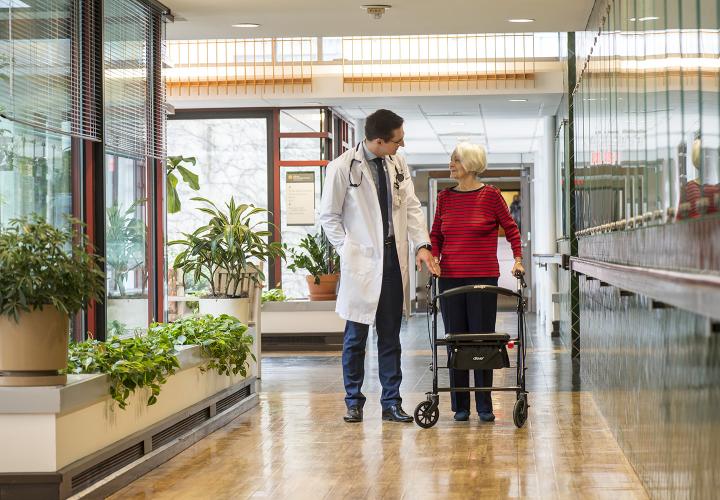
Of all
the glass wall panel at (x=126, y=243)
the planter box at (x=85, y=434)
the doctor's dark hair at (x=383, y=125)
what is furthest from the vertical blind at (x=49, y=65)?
the doctor's dark hair at (x=383, y=125)

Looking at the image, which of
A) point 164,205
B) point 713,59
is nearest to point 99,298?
point 713,59

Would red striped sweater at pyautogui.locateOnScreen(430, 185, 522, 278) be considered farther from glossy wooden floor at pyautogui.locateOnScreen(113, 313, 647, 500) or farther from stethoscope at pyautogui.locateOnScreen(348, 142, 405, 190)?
glossy wooden floor at pyautogui.locateOnScreen(113, 313, 647, 500)

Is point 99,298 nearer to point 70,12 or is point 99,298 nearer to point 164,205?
point 70,12

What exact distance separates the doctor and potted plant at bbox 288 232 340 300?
5444mm

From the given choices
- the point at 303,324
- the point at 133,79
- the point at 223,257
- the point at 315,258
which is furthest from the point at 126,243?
the point at 315,258

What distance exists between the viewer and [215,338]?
18.6 feet

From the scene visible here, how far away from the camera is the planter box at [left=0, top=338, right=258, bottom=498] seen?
3.59 m

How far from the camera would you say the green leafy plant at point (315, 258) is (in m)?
11.2

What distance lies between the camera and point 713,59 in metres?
2.39

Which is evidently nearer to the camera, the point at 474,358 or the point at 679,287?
the point at 679,287

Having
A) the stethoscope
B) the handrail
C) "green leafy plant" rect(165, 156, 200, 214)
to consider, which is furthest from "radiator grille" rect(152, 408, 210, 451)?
"green leafy plant" rect(165, 156, 200, 214)

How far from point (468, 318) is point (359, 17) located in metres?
2.39

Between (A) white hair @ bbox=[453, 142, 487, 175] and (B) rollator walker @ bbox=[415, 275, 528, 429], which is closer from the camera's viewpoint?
(B) rollator walker @ bbox=[415, 275, 528, 429]

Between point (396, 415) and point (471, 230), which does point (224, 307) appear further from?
point (471, 230)
